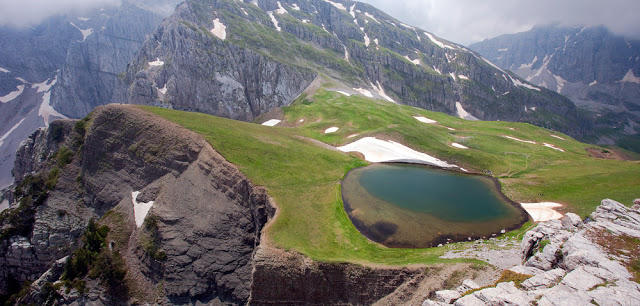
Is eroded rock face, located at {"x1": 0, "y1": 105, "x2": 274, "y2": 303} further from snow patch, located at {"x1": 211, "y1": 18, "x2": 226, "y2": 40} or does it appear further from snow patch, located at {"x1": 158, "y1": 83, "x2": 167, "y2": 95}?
snow patch, located at {"x1": 211, "y1": 18, "x2": 226, "y2": 40}

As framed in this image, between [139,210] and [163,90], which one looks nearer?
[139,210]

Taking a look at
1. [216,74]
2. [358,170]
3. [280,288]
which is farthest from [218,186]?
[216,74]

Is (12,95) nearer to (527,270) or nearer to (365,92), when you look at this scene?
(365,92)

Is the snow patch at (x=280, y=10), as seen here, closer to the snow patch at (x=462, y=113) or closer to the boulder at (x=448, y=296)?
the snow patch at (x=462, y=113)

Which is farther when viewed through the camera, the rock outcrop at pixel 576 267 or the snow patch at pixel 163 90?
the snow patch at pixel 163 90

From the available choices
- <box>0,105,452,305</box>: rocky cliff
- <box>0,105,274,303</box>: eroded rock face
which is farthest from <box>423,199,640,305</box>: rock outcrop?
<box>0,105,274,303</box>: eroded rock face

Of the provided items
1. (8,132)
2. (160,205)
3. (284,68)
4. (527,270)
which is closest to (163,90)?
(284,68)

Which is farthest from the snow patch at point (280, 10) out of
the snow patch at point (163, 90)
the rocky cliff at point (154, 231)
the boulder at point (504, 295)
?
the boulder at point (504, 295)
